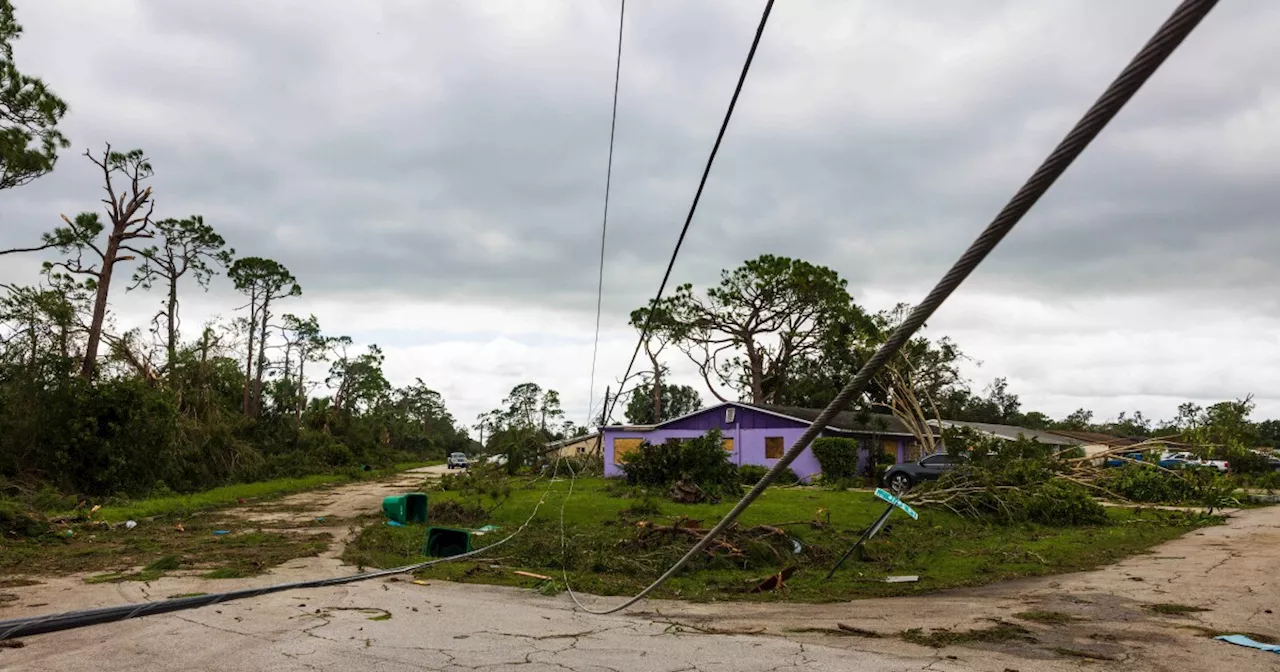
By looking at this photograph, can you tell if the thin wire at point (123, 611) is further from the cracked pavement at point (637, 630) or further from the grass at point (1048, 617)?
the grass at point (1048, 617)

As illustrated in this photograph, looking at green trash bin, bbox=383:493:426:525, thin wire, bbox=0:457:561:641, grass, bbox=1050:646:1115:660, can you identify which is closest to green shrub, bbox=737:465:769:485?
green trash bin, bbox=383:493:426:525

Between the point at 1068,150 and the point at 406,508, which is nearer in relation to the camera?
the point at 1068,150

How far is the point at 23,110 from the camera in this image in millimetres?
20984

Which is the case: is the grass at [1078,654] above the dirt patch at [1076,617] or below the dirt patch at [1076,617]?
above

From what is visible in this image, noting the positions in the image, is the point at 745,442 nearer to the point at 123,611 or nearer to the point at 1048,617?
the point at 1048,617

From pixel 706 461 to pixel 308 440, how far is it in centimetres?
2729

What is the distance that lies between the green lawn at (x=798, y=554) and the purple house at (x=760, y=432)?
16.5 meters

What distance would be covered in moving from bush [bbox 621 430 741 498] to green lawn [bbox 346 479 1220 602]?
6.21 metres

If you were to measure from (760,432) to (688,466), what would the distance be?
11696 mm

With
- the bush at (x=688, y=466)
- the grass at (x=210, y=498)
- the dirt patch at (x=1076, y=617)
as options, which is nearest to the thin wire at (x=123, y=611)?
the dirt patch at (x=1076, y=617)

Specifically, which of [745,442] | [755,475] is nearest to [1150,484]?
[755,475]

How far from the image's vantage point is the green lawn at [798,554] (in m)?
9.96

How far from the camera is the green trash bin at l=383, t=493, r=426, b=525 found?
17547 millimetres

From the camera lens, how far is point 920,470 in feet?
86.8
